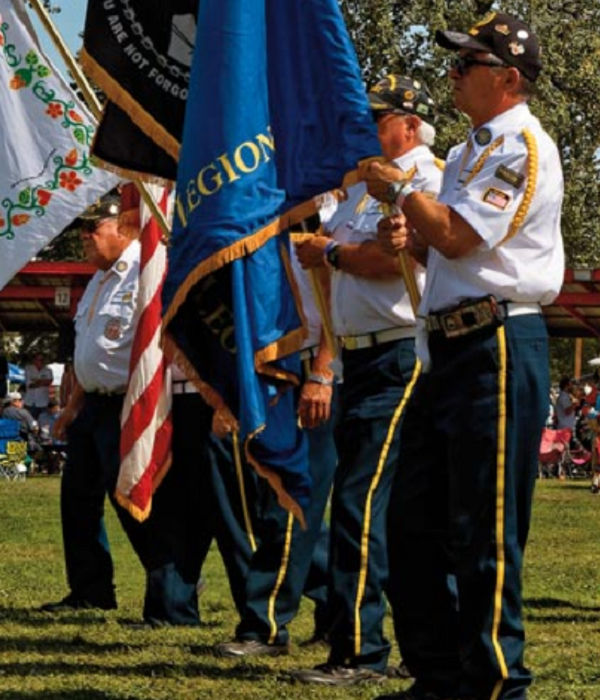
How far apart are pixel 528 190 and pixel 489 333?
1.46 ft

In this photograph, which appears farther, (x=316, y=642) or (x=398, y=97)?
(x=316, y=642)

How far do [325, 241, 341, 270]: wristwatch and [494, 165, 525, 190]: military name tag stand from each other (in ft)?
4.63

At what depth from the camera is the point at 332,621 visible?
6930 millimetres

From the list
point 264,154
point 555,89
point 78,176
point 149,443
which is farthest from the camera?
point 555,89

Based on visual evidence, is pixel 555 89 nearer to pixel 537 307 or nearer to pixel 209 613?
pixel 209 613

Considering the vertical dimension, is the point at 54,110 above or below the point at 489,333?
above

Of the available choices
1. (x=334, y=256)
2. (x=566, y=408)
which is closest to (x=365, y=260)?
(x=334, y=256)

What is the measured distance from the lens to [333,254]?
6.93 metres

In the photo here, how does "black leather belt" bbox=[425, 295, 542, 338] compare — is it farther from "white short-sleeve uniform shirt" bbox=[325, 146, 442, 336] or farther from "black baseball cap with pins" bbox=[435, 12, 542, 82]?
"white short-sleeve uniform shirt" bbox=[325, 146, 442, 336]

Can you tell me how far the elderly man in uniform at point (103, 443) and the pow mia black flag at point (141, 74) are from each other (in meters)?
1.96

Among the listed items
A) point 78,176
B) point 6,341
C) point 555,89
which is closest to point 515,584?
point 78,176

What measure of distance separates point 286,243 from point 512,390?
116cm

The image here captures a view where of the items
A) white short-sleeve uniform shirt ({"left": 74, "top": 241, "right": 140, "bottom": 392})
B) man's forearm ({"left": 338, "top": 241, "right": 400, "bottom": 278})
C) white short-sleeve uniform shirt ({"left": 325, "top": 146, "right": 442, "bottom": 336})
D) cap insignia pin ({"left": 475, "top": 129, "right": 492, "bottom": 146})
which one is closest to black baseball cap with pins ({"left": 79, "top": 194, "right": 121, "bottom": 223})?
white short-sleeve uniform shirt ({"left": 74, "top": 241, "right": 140, "bottom": 392})

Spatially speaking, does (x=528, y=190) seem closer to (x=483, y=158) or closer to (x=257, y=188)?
(x=483, y=158)
